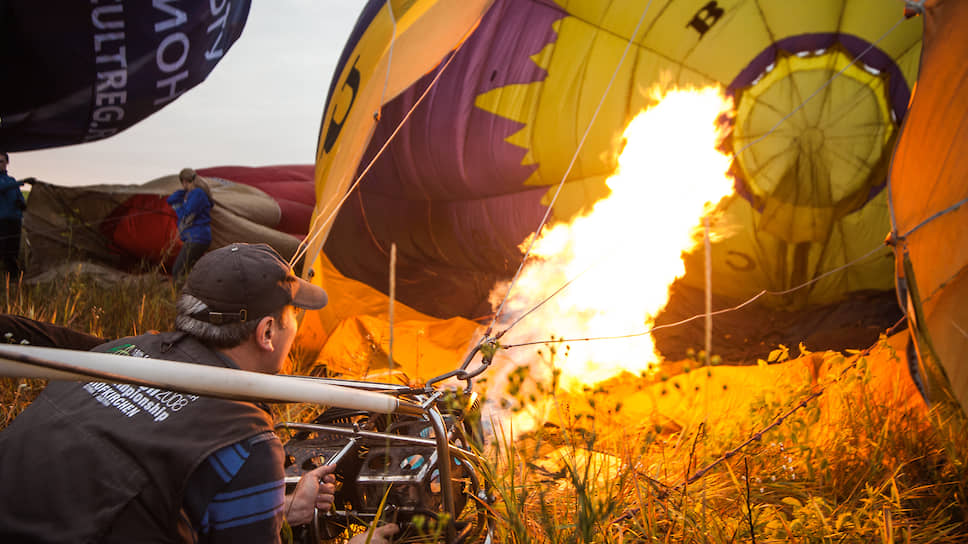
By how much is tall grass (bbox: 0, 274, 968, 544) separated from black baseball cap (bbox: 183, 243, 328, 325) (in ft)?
2.11

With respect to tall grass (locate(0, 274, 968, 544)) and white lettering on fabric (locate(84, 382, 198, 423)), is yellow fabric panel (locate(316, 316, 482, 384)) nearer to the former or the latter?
tall grass (locate(0, 274, 968, 544))

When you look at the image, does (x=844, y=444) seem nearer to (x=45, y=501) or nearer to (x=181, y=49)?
(x=45, y=501)

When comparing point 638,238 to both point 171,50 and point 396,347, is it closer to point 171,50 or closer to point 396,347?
point 396,347

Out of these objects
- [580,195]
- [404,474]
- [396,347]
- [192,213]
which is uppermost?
[580,195]

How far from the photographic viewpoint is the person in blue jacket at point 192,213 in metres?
6.14

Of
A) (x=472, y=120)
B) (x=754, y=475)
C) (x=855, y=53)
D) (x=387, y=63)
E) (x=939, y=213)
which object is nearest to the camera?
(x=754, y=475)

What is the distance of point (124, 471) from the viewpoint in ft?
3.76

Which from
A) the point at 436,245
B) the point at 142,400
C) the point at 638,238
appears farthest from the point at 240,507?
the point at 436,245

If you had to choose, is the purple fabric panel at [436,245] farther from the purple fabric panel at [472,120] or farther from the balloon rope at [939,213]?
the balloon rope at [939,213]

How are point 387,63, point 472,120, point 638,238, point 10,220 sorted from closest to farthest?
point 387,63 < point 638,238 < point 472,120 < point 10,220

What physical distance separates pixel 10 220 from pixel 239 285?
6250 mm

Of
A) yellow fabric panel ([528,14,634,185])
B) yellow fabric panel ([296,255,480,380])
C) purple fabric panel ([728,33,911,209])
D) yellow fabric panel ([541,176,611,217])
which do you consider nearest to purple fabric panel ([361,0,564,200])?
yellow fabric panel ([528,14,634,185])

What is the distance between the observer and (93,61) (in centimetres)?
316

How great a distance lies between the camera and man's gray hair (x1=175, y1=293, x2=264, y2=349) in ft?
4.68
